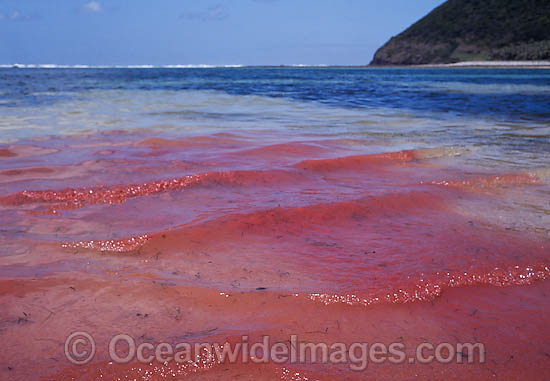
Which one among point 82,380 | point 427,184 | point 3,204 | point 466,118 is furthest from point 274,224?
point 466,118

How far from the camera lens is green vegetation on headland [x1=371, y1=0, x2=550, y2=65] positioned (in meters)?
78.1

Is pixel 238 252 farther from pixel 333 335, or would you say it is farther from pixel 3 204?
pixel 3 204

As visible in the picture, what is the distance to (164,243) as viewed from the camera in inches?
84.9

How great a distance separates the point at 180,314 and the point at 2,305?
0.73m

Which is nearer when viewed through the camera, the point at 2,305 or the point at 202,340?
the point at 202,340
